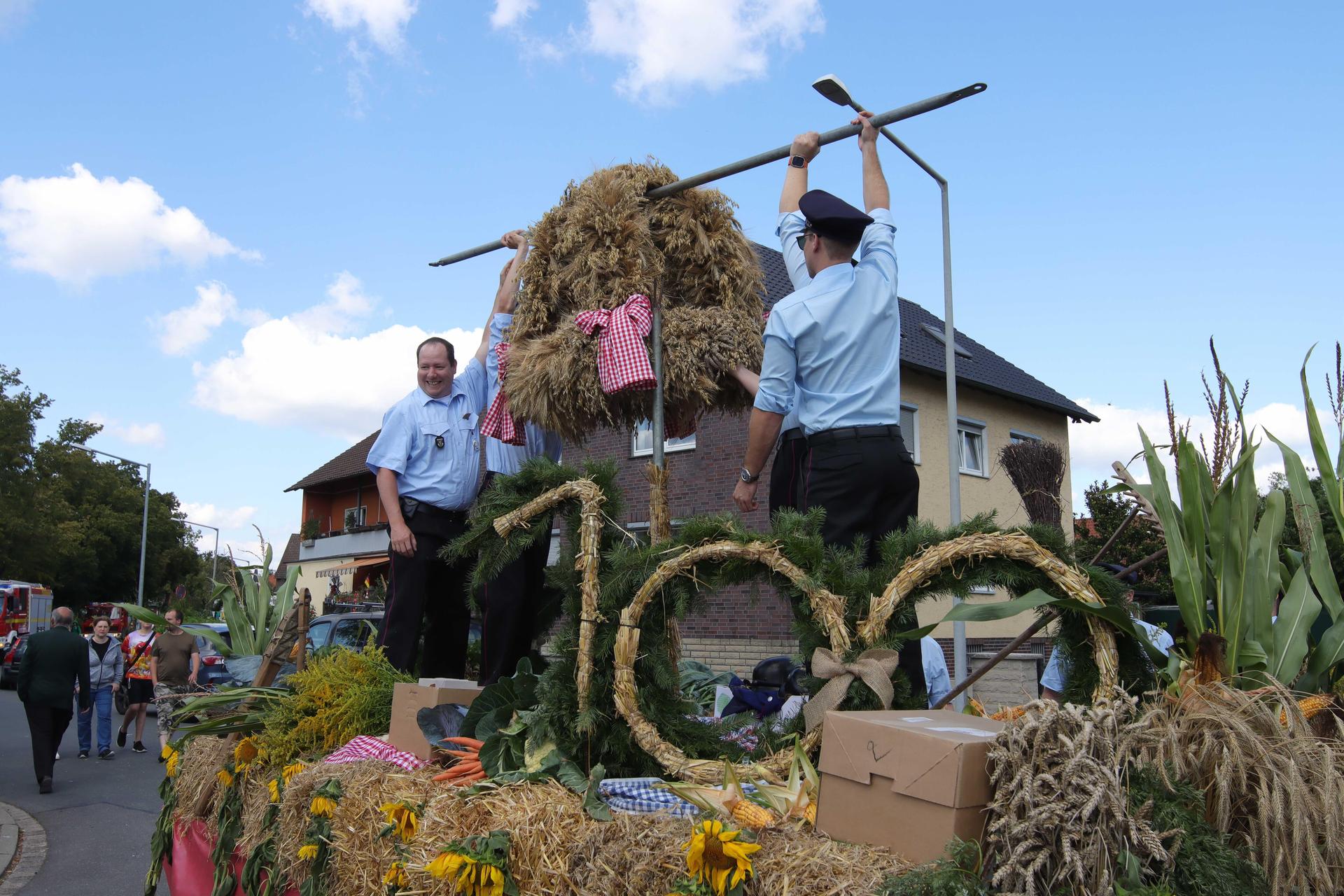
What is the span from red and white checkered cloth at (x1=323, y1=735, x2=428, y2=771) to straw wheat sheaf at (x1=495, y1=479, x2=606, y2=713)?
2.20 feet

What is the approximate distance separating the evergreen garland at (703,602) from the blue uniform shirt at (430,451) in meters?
1.51

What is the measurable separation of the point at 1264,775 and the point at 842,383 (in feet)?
5.34

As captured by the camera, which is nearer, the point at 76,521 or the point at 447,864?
the point at 447,864

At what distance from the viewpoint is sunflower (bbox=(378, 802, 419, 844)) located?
2.44 m

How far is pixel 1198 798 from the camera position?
176cm

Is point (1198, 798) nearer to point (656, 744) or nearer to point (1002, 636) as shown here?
point (656, 744)

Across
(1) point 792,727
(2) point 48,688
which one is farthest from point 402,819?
(2) point 48,688

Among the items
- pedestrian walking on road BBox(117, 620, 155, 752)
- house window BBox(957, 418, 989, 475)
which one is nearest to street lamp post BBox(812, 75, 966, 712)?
house window BBox(957, 418, 989, 475)

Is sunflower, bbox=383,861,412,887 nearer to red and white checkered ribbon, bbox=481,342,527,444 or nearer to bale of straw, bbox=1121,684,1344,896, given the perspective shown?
bale of straw, bbox=1121,684,1344,896

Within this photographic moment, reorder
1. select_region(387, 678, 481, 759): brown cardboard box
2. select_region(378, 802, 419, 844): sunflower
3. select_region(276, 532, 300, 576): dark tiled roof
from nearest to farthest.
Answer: select_region(378, 802, 419, 844): sunflower
select_region(387, 678, 481, 759): brown cardboard box
select_region(276, 532, 300, 576): dark tiled roof

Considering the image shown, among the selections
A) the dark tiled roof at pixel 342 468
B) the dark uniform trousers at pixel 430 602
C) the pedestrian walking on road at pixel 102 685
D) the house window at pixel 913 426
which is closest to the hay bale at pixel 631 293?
the dark uniform trousers at pixel 430 602

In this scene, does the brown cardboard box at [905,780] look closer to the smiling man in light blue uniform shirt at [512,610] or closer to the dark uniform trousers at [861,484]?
the dark uniform trousers at [861,484]

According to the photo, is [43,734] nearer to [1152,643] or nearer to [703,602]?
[703,602]

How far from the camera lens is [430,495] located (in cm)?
432
